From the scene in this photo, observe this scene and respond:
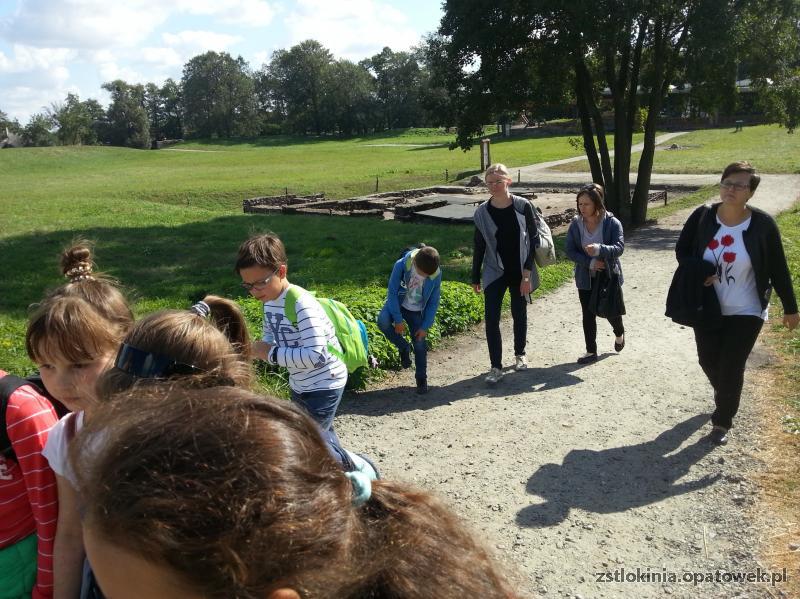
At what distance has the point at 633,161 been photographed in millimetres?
38875

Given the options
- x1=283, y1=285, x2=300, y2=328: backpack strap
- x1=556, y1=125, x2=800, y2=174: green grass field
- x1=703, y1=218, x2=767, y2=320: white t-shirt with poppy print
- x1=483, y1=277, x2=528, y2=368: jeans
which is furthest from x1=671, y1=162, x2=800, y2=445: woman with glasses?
x1=556, y1=125, x2=800, y2=174: green grass field

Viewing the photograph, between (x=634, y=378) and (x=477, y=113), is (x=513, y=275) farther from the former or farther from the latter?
(x=477, y=113)

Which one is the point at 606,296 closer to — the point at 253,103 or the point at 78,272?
the point at 78,272

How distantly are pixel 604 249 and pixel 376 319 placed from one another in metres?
2.46

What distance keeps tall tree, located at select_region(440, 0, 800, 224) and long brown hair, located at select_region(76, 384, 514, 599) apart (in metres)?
15.6

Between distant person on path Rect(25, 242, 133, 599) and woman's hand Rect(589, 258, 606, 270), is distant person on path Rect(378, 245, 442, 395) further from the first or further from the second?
distant person on path Rect(25, 242, 133, 599)

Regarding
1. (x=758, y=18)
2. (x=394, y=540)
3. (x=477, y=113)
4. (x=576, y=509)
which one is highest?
(x=758, y=18)

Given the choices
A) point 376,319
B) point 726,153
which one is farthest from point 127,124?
point 376,319

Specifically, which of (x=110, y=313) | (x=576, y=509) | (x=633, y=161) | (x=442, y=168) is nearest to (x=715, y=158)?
(x=633, y=161)

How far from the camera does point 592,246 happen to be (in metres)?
7.18

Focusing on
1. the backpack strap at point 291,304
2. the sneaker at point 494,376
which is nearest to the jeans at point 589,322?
the sneaker at point 494,376

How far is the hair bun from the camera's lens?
3.26 metres

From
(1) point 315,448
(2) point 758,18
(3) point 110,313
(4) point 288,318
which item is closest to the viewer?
(1) point 315,448

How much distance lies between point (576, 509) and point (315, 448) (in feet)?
12.6
